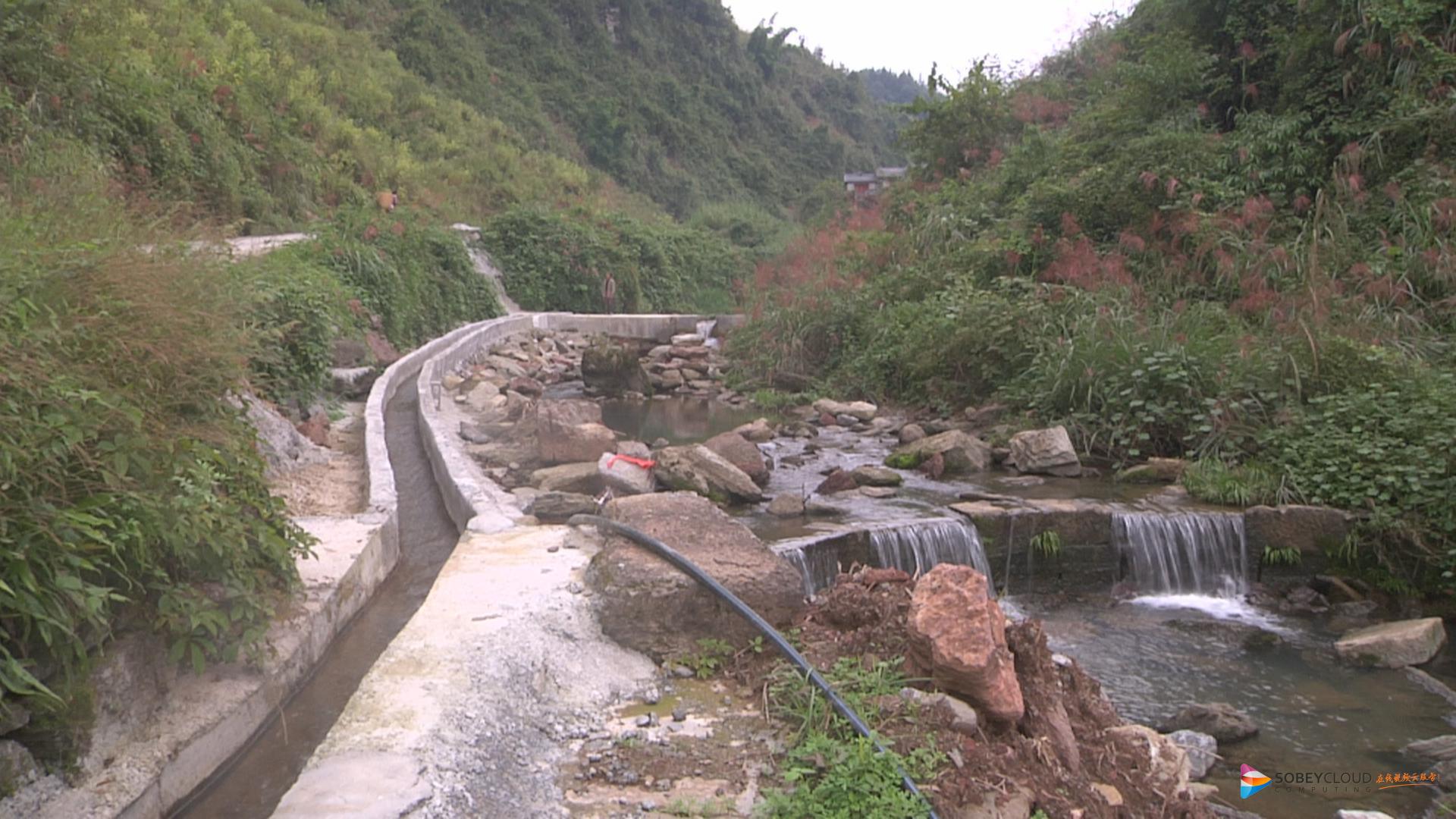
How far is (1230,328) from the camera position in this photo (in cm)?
1044

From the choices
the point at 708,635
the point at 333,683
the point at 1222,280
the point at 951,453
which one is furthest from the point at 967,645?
the point at 1222,280

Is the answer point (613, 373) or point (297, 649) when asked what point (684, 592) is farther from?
point (613, 373)

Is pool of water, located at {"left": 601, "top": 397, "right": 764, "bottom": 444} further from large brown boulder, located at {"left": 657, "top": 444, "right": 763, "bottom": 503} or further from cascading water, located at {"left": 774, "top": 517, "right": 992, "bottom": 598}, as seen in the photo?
cascading water, located at {"left": 774, "top": 517, "right": 992, "bottom": 598}

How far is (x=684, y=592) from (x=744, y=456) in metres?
4.85

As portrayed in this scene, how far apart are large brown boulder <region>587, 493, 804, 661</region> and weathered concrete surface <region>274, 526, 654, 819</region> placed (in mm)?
107

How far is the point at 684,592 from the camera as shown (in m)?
4.30

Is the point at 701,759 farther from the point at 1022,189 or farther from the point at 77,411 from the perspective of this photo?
the point at 1022,189

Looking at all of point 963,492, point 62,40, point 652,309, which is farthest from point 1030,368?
point 652,309

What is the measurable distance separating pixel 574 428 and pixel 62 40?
9.79 metres

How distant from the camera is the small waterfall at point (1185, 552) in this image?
763 centimetres

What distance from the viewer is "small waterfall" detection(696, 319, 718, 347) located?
21.4 m

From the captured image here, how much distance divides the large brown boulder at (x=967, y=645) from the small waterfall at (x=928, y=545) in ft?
11.3

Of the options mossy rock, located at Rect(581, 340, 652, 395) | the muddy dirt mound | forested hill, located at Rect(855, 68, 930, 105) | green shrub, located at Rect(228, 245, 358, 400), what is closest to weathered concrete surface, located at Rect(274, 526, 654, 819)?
the muddy dirt mound

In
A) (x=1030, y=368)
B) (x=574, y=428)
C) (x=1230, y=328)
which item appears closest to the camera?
(x=574, y=428)
